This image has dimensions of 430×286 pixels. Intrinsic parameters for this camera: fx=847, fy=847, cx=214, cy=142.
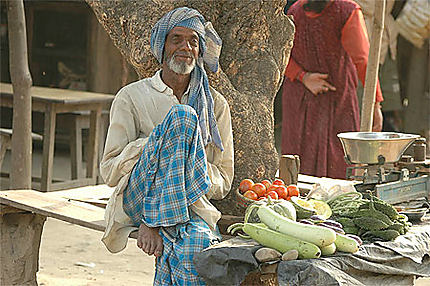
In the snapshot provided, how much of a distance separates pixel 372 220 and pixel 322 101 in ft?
10.7

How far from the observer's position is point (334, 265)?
374 centimetres

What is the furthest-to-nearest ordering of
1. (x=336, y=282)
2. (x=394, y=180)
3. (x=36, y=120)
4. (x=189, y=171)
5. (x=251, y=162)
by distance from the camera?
(x=36, y=120)
(x=251, y=162)
(x=394, y=180)
(x=189, y=171)
(x=336, y=282)

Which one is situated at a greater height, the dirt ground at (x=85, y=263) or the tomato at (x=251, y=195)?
the tomato at (x=251, y=195)

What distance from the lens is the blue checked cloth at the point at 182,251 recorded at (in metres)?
4.11

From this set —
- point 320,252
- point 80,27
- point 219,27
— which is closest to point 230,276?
point 320,252

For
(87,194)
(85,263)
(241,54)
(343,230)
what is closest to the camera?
(343,230)

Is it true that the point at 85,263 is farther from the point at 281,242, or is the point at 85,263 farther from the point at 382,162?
the point at 281,242

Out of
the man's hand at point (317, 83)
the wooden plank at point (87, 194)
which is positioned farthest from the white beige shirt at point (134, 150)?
the man's hand at point (317, 83)

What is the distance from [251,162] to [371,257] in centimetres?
150

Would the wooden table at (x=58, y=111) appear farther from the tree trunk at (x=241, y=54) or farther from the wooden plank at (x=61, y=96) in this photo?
the tree trunk at (x=241, y=54)

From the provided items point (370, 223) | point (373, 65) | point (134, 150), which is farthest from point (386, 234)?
point (373, 65)

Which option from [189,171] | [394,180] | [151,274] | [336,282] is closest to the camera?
[336,282]

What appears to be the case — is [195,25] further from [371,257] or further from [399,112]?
[399,112]

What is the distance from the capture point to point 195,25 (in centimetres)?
445
